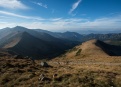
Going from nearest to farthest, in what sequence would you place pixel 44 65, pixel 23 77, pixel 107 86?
1. pixel 107 86
2. pixel 23 77
3. pixel 44 65

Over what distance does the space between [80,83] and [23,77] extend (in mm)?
8872

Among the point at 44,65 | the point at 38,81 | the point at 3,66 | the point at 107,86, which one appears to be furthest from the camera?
the point at 44,65

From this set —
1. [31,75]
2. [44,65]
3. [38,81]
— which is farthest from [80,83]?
[44,65]

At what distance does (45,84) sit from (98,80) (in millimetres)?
7705

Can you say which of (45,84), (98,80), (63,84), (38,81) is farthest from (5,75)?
(98,80)

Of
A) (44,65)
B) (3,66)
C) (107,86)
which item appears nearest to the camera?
(107,86)

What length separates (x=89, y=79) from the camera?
938 inches

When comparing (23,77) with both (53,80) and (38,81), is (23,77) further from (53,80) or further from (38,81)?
(53,80)

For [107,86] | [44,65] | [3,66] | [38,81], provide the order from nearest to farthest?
[107,86]
[38,81]
[3,66]
[44,65]

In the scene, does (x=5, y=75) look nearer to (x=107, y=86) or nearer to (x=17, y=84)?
(x=17, y=84)

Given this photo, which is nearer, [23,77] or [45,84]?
[45,84]

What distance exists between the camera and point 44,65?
37.8 m

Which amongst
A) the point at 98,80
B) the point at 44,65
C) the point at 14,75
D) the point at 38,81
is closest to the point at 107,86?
the point at 98,80

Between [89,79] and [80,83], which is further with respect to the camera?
[89,79]
